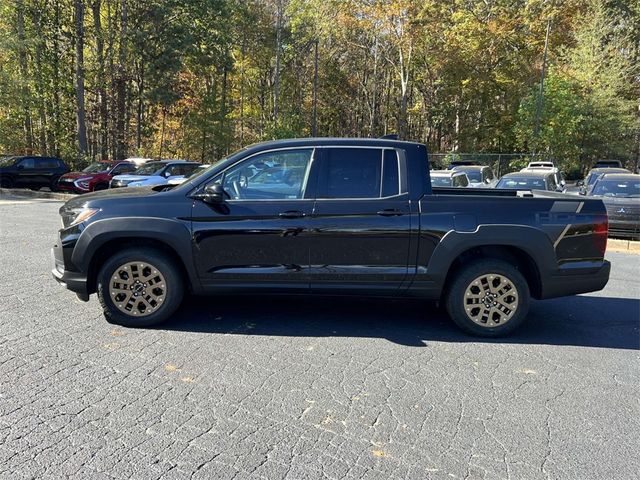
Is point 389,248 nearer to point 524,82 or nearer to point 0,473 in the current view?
point 0,473

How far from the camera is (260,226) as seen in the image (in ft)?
15.1

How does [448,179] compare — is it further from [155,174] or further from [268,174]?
[155,174]

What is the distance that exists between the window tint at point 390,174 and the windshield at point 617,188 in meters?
9.81

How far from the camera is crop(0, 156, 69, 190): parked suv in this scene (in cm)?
2142

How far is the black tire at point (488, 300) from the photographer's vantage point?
472cm

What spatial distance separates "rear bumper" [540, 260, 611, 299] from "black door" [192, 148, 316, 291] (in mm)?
2426

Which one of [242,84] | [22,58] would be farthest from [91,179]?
[242,84]

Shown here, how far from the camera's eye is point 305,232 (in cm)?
460

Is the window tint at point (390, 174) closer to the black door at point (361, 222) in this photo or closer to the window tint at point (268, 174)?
the black door at point (361, 222)

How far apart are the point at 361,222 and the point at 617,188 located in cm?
1064

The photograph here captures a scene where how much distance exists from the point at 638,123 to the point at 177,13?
102 feet

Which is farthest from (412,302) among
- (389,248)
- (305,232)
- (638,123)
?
(638,123)

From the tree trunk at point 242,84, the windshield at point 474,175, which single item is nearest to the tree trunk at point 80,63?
the tree trunk at point 242,84

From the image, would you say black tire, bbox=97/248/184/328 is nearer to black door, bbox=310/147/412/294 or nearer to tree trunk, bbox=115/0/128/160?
black door, bbox=310/147/412/294
